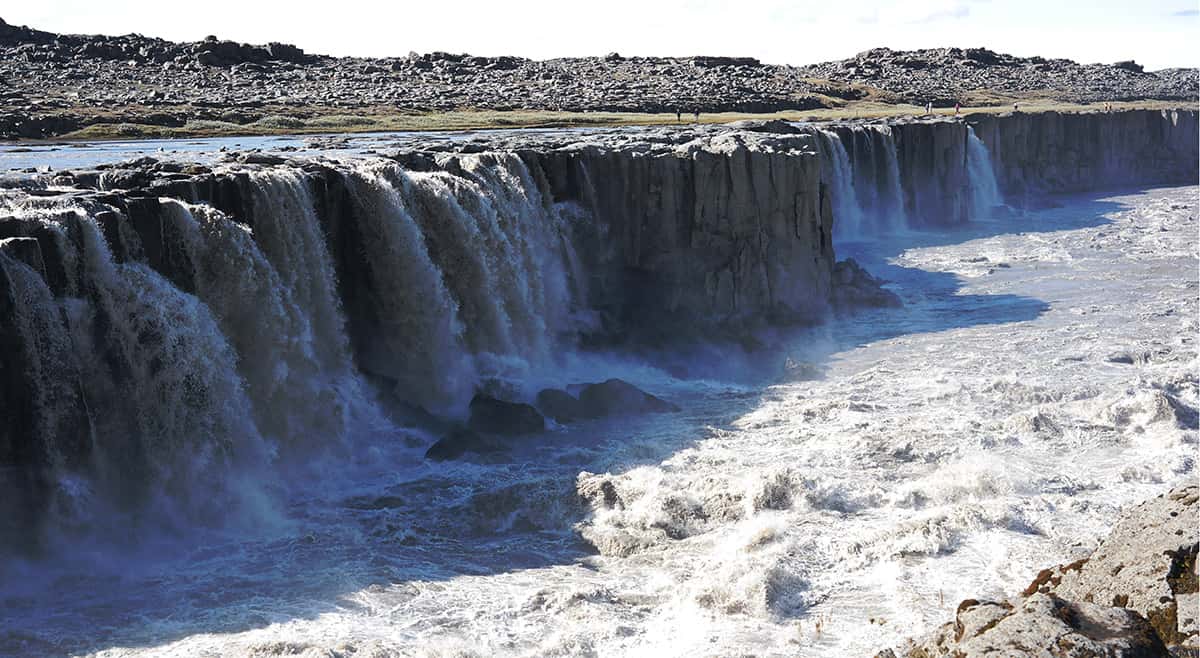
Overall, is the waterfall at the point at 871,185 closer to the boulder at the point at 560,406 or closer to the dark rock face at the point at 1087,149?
the dark rock face at the point at 1087,149

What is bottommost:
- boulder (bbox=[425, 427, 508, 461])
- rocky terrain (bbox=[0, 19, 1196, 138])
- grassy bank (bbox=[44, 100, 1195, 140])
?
boulder (bbox=[425, 427, 508, 461])

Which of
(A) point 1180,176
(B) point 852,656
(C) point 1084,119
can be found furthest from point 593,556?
(A) point 1180,176

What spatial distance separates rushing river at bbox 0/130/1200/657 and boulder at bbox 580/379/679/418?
570 millimetres

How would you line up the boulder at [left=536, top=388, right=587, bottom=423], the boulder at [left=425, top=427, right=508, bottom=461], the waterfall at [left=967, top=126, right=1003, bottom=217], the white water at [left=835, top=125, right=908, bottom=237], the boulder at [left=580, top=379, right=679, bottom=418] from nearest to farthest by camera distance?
the boulder at [left=425, top=427, right=508, bottom=461] < the boulder at [left=536, top=388, right=587, bottom=423] < the boulder at [left=580, top=379, right=679, bottom=418] < the white water at [left=835, top=125, right=908, bottom=237] < the waterfall at [left=967, top=126, right=1003, bottom=217]

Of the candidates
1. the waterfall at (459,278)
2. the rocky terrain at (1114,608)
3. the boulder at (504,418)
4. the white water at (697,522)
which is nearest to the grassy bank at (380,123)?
the waterfall at (459,278)

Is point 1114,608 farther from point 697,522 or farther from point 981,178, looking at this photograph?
point 981,178

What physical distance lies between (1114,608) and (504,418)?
50.4ft

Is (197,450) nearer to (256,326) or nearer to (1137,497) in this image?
(256,326)

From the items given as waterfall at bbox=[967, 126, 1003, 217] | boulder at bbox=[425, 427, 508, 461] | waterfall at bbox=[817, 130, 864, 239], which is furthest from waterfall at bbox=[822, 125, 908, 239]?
boulder at bbox=[425, 427, 508, 461]

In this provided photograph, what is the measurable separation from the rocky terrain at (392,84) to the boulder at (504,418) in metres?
33.7

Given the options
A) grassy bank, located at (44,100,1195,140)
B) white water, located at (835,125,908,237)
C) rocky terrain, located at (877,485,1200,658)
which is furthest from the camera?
white water, located at (835,125,908,237)

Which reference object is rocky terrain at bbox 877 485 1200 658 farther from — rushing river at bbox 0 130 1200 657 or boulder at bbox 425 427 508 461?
boulder at bbox 425 427 508 461

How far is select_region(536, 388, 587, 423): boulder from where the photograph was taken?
2791cm

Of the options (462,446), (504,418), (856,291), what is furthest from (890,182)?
(462,446)
